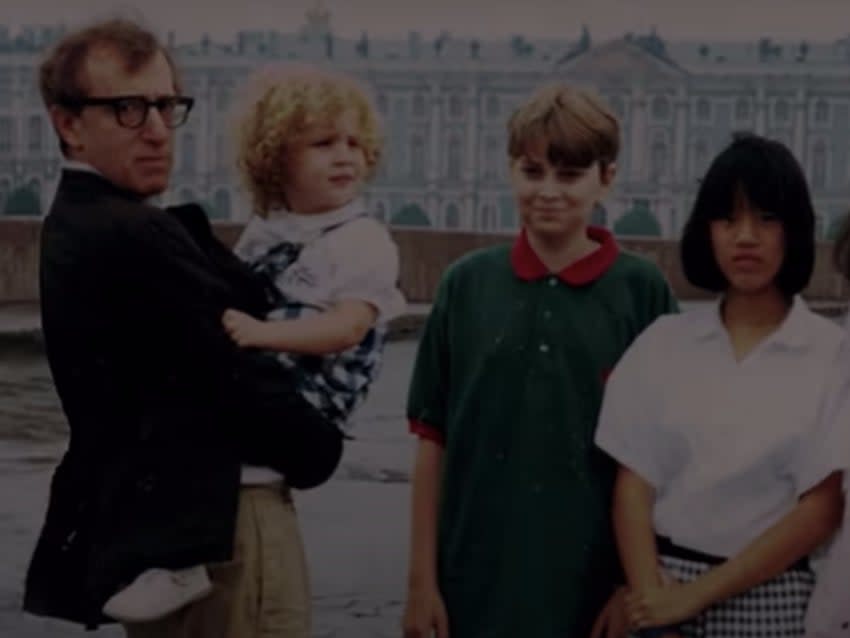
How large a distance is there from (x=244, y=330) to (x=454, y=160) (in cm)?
149

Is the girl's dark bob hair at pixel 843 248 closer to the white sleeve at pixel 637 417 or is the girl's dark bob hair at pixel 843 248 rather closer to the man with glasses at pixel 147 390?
the white sleeve at pixel 637 417

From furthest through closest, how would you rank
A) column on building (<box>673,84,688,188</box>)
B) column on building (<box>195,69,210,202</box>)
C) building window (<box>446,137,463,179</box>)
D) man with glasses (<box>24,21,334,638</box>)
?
building window (<box>446,137,463,179</box>), column on building (<box>673,84,688,188</box>), column on building (<box>195,69,210,202</box>), man with glasses (<box>24,21,334,638</box>)

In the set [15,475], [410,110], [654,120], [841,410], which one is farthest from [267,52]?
[841,410]

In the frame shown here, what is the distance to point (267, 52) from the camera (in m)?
2.74

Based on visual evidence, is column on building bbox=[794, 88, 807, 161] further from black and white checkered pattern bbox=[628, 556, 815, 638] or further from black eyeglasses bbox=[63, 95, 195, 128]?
black eyeglasses bbox=[63, 95, 195, 128]

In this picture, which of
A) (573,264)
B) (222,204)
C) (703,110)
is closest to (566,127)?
(573,264)

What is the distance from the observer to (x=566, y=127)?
1.42m

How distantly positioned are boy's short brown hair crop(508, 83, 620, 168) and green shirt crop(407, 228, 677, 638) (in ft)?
0.29

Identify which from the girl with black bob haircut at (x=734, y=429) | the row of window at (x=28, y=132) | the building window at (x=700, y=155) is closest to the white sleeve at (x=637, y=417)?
the girl with black bob haircut at (x=734, y=429)

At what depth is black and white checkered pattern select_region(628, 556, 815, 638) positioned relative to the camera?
1.36 metres

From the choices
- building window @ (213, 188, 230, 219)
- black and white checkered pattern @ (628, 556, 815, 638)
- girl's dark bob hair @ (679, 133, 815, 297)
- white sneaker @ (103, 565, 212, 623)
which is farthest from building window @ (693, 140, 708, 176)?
white sneaker @ (103, 565, 212, 623)

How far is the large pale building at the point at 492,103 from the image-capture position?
8.61 feet

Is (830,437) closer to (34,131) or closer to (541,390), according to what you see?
(541,390)

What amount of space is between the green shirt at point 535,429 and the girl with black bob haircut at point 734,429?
36 mm
